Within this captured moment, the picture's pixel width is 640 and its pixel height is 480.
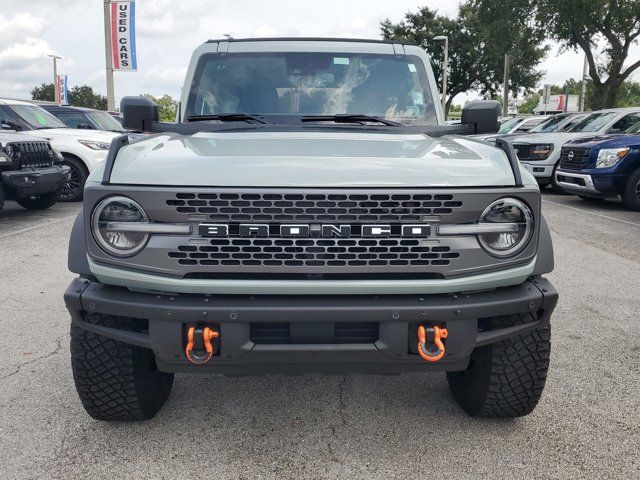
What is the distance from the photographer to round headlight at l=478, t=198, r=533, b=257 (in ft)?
7.97

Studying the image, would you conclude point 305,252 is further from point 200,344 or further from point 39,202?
point 39,202

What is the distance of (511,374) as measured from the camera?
2744 mm

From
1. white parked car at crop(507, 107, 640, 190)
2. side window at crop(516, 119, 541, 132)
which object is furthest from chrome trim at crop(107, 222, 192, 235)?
side window at crop(516, 119, 541, 132)

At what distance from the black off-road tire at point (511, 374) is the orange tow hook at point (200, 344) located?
1.20 meters

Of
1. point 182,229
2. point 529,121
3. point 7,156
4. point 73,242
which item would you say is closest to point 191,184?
point 182,229

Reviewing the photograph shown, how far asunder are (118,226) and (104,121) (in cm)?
1232

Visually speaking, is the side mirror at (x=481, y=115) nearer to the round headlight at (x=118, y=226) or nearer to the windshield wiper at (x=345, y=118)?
the windshield wiper at (x=345, y=118)

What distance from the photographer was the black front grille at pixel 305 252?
7.64ft

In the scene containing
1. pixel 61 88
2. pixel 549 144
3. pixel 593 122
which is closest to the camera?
pixel 593 122

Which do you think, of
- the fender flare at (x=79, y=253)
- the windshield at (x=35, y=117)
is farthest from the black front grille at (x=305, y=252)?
the windshield at (x=35, y=117)

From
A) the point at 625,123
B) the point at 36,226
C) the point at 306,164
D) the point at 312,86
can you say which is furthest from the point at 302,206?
the point at 625,123

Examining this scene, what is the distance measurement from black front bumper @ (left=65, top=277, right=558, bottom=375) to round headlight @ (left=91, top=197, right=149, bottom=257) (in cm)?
17

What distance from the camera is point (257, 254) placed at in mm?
2334

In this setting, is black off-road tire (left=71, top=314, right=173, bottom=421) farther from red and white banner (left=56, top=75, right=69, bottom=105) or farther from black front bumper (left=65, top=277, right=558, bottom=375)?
red and white banner (left=56, top=75, right=69, bottom=105)
